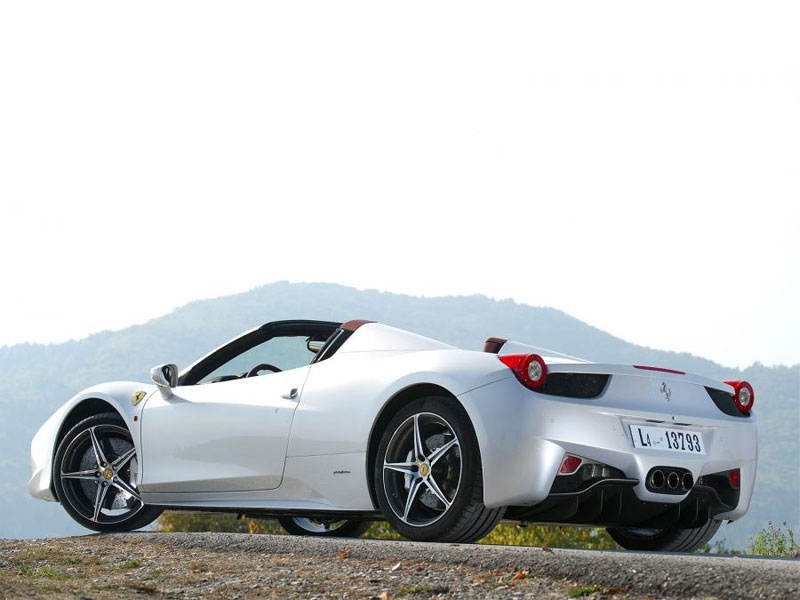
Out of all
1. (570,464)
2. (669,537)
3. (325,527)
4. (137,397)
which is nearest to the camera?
(570,464)

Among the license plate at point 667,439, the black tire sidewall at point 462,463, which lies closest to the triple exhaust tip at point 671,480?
the license plate at point 667,439

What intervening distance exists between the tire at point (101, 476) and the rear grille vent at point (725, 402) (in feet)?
12.8

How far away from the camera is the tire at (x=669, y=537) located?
6.90 m

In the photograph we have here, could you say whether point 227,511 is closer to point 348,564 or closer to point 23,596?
point 348,564

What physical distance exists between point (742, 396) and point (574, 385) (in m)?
1.34

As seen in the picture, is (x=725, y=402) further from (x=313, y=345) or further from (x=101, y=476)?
(x=101, y=476)

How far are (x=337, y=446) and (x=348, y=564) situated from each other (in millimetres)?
1061

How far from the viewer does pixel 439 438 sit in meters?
5.98

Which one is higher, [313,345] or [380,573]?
[313,345]

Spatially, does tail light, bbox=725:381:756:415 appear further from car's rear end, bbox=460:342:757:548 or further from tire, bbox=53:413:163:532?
tire, bbox=53:413:163:532

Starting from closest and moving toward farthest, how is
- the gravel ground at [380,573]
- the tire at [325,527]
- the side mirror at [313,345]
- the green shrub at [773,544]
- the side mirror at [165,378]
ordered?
the gravel ground at [380,573] → the side mirror at [165,378] → the side mirror at [313,345] → the tire at [325,527] → the green shrub at [773,544]

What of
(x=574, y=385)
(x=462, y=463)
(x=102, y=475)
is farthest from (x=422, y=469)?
(x=102, y=475)

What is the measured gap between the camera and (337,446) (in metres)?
6.37

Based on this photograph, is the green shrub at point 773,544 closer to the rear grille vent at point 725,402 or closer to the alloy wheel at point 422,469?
the rear grille vent at point 725,402
